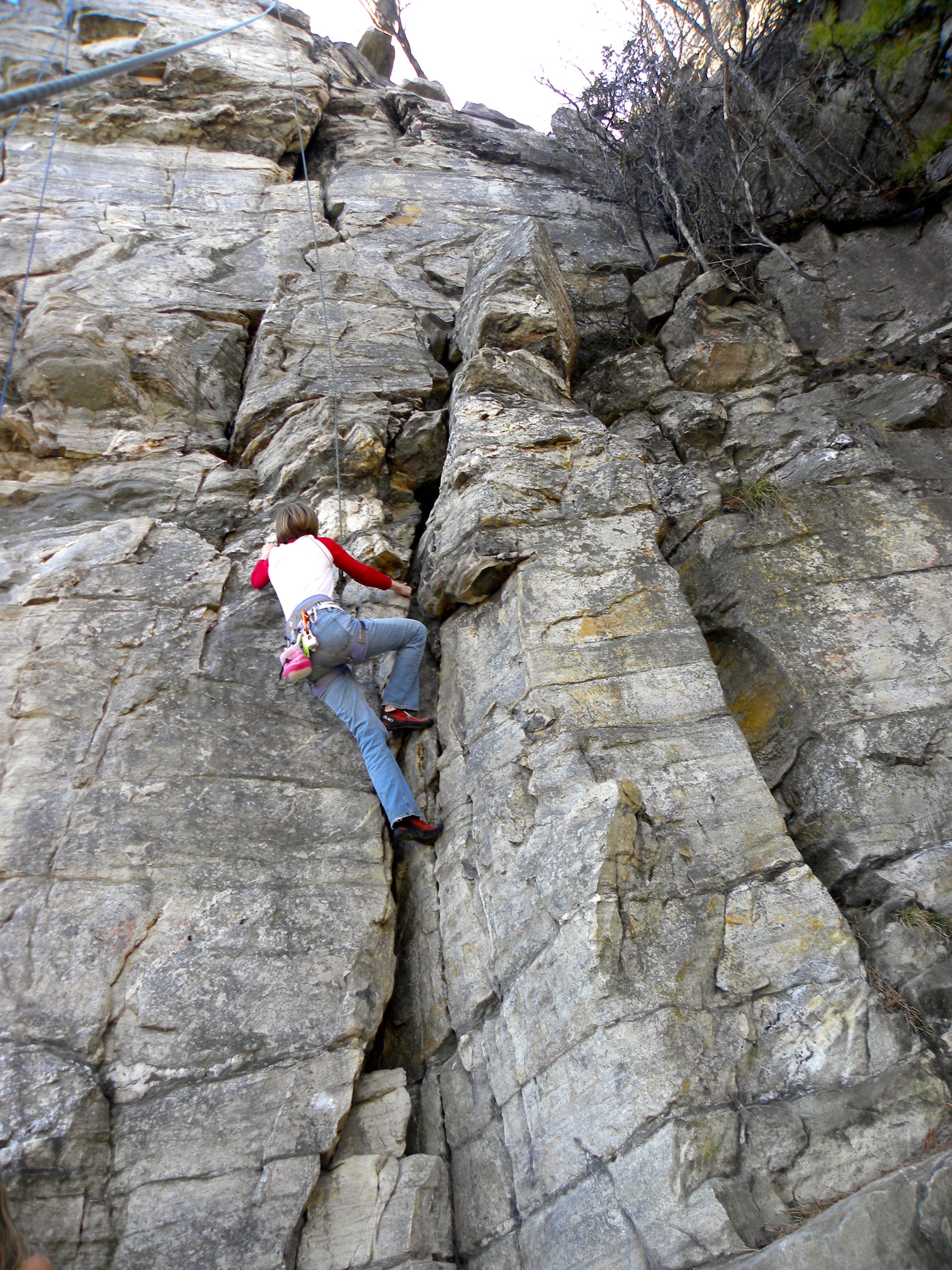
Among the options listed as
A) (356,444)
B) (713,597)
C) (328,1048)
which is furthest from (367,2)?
(328,1048)

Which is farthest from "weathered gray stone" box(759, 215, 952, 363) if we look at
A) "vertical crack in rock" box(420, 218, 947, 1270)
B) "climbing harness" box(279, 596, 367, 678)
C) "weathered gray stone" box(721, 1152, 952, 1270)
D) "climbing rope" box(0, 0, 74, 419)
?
"climbing rope" box(0, 0, 74, 419)

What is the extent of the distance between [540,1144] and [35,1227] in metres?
1.82

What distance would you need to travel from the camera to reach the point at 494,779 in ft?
13.5

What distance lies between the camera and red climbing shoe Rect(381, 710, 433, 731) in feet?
15.3

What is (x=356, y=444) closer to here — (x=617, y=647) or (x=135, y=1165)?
(x=617, y=647)

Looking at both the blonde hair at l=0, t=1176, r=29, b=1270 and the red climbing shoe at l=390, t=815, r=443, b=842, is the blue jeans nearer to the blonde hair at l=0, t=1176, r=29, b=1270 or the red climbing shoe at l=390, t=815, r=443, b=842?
the red climbing shoe at l=390, t=815, r=443, b=842

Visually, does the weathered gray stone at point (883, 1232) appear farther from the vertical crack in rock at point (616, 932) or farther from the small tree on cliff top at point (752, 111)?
the small tree on cliff top at point (752, 111)

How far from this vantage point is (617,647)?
14.1 ft

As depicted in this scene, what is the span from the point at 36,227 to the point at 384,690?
512 cm

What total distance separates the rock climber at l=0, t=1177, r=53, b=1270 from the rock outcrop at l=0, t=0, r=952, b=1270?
0.38 meters

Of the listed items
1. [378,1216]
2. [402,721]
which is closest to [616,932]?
[378,1216]

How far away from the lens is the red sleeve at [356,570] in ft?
15.5

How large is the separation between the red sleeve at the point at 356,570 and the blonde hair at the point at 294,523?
0.50ft

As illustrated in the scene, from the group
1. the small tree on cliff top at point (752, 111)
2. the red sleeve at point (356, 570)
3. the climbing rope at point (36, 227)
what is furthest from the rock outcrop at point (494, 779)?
the small tree on cliff top at point (752, 111)
